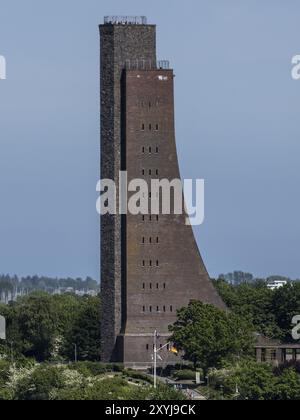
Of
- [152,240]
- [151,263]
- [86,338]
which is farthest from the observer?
[86,338]

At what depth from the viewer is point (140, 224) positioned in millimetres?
150750

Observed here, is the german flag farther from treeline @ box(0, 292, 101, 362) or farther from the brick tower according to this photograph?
treeline @ box(0, 292, 101, 362)

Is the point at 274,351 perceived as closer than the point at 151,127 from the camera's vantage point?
No

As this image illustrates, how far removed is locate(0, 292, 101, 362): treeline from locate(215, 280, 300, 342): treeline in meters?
7.90

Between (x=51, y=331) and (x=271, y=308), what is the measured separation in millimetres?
12301

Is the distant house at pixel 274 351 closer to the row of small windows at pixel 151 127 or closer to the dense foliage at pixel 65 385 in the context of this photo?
the dense foliage at pixel 65 385

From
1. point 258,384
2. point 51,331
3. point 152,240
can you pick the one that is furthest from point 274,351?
point 258,384

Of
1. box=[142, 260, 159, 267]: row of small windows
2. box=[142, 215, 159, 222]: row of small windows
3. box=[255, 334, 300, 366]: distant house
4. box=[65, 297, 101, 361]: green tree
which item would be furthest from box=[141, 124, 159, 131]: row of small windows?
box=[65, 297, 101, 361]: green tree

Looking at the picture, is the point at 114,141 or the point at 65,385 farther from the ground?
the point at 114,141

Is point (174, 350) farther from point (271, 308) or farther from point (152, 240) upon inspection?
point (271, 308)

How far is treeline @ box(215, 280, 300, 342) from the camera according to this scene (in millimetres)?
161125

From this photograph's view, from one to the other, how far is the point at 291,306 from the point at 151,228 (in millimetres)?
15658

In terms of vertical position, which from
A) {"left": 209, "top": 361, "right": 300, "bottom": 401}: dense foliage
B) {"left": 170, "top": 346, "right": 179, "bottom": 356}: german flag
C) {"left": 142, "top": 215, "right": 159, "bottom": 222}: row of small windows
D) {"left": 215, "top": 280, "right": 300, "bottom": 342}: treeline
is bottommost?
{"left": 209, "top": 361, "right": 300, "bottom": 401}: dense foliage
